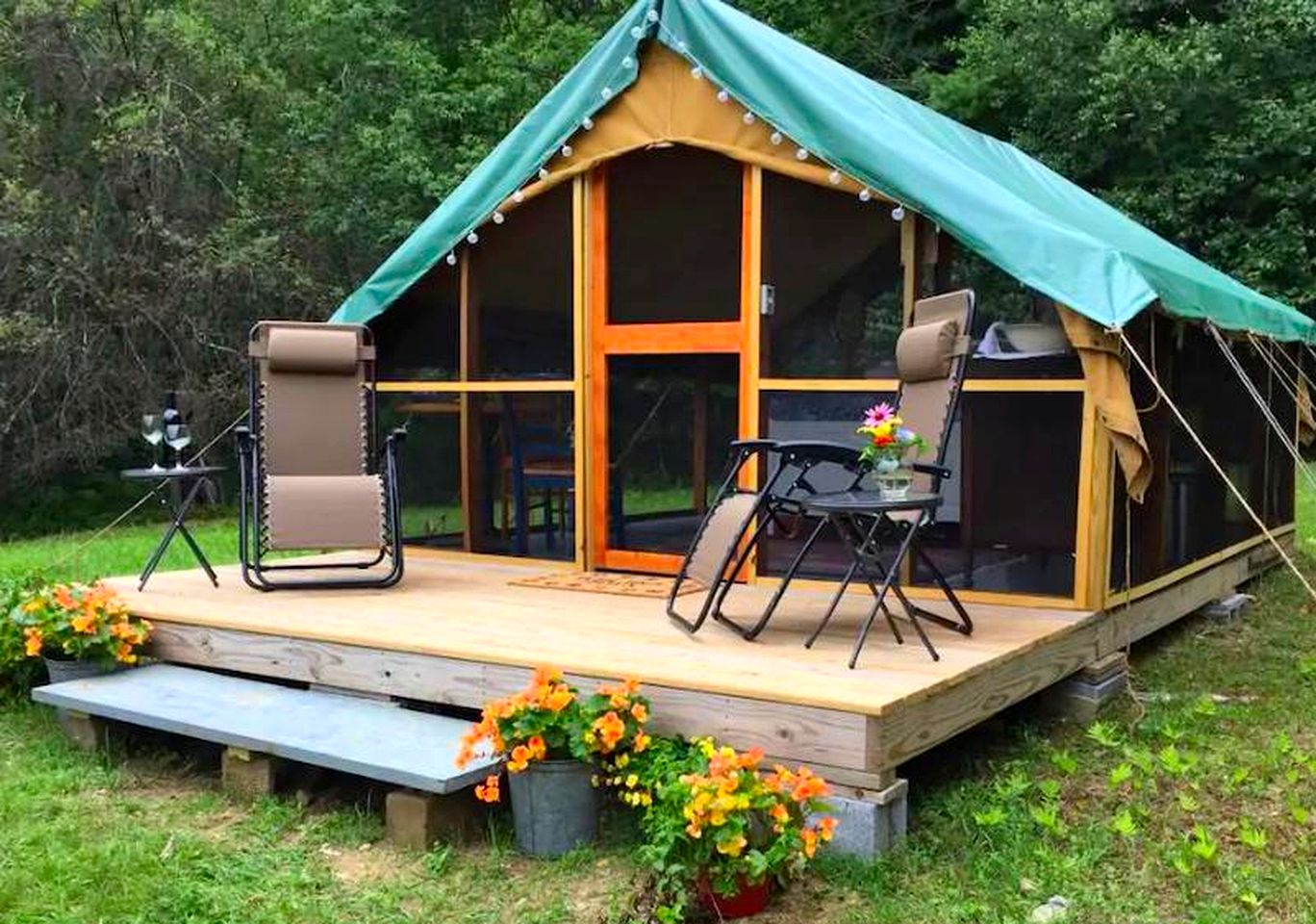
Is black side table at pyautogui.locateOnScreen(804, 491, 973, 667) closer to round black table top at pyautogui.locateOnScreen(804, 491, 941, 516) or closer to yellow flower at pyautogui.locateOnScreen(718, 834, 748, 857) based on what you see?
round black table top at pyautogui.locateOnScreen(804, 491, 941, 516)

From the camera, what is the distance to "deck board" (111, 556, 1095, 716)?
3012 mm

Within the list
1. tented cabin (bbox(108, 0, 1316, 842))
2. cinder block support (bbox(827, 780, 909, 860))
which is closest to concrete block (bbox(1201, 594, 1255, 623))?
tented cabin (bbox(108, 0, 1316, 842))

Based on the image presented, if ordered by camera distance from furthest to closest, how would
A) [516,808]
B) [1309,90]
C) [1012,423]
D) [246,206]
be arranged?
[246,206] → [1309,90] → [1012,423] → [516,808]

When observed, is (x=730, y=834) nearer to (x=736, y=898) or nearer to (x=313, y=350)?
(x=736, y=898)

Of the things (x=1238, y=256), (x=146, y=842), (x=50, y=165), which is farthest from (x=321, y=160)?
(x=146, y=842)

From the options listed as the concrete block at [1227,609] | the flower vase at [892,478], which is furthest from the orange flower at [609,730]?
the concrete block at [1227,609]

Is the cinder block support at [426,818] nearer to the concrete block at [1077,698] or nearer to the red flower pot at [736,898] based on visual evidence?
the red flower pot at [736,898]

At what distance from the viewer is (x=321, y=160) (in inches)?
498

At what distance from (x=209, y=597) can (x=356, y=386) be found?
1.08 metres

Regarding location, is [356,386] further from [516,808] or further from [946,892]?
[946,892]

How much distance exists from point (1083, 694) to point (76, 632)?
10.9ft

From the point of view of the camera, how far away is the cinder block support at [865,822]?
9.00 ft

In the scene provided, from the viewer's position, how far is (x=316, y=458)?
196 inches

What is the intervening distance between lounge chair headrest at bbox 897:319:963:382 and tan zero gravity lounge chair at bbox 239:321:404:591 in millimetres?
2010
